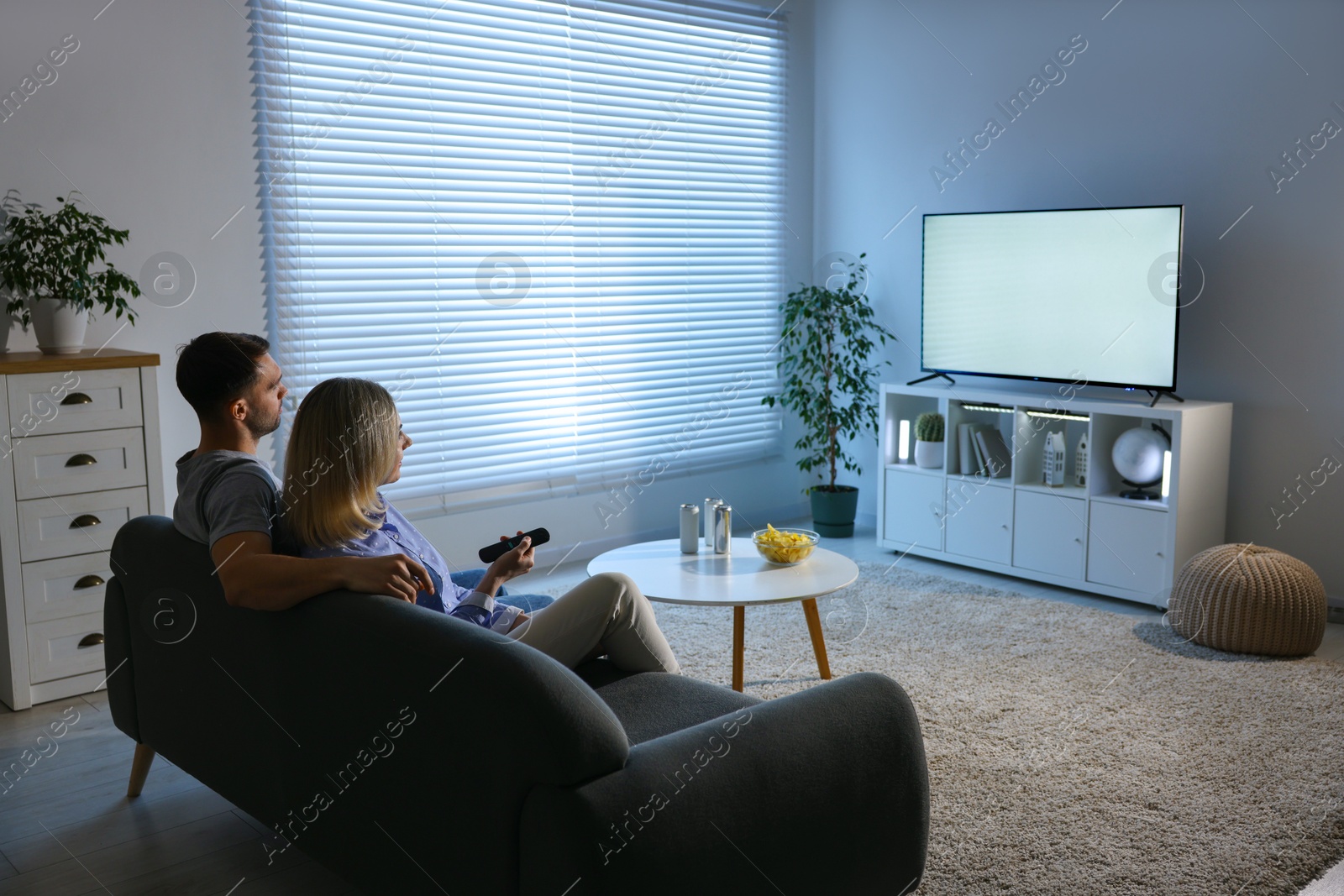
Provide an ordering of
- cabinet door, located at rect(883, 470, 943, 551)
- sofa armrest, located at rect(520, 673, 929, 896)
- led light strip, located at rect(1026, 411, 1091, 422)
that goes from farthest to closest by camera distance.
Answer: cabinet door, located at rect(883, 470, 943, 551) → led light strip, located at rect(1026, 411, 1091, 422) → sofa armrest, located at rect(520, 673, 929, 896)

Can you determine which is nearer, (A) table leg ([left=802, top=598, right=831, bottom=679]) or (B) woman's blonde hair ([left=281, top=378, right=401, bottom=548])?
(B) woman's blonde hair ([left=281, top=378, right=401, bottom=548])

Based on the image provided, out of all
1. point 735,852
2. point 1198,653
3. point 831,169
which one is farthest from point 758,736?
point 831,169

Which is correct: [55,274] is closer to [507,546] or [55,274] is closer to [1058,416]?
[507,546]

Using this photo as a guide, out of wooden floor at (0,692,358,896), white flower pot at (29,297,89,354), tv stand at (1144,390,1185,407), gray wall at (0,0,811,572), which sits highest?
gray wall at (0,0,811,572)

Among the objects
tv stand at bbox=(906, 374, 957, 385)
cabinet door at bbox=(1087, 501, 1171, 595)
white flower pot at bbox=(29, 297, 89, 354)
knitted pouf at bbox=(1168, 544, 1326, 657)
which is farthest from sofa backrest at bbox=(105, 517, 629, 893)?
tv stand at bbox=(906, 374, 957, 385)

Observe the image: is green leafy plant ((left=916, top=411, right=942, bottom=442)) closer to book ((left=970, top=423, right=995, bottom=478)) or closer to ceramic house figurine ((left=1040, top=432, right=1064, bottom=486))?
book ((left=970, top=423, right=995, bottom=478))

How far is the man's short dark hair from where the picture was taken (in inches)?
87.5

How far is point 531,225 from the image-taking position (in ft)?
15.4

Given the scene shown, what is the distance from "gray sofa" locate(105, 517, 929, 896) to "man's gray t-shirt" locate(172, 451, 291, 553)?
6 cm

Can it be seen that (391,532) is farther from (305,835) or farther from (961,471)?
(961,471)

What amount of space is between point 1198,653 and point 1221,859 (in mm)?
1464

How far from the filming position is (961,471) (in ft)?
15.7

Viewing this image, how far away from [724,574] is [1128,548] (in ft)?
6.10

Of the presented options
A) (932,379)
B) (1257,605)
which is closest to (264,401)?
(1257,605)
